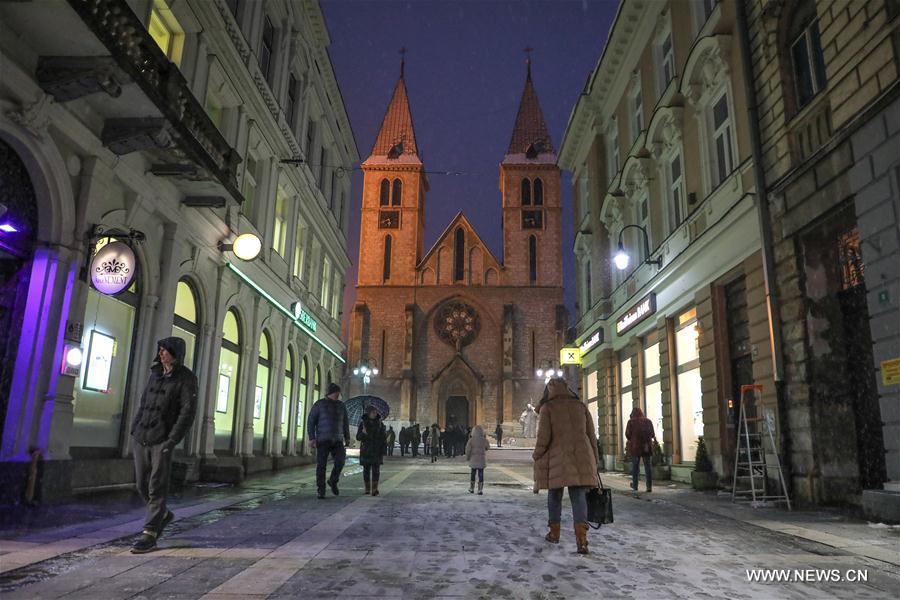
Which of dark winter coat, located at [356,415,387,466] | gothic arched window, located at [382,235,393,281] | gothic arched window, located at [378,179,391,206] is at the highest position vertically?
gothic arched window, located at [378,179,391,206]

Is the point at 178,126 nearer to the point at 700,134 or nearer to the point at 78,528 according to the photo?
the point at 78,528

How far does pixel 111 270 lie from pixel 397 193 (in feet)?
152

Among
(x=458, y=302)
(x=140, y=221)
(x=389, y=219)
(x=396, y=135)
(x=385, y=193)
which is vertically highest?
(x=396, y=135)

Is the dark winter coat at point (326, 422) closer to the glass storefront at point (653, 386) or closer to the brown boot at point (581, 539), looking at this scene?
the brown boot at point (581, 539)

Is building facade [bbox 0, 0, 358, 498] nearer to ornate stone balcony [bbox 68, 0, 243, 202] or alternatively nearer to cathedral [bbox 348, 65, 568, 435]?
ornate stone balcony [bbox 68, 0, 243, 202]

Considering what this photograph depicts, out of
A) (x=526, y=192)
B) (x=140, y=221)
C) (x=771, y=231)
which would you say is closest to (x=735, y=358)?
(x=771, y=231)

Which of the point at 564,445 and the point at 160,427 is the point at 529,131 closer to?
the point at 564,445

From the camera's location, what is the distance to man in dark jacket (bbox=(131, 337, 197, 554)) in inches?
219

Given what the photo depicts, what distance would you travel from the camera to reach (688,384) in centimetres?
1509

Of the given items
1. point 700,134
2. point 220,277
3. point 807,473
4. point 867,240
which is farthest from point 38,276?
point 700,134

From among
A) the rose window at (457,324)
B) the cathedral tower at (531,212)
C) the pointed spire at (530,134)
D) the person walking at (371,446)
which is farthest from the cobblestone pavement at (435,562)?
the pointed spire at (530,134)

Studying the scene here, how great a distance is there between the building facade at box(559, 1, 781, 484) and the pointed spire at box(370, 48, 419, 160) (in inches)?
1321

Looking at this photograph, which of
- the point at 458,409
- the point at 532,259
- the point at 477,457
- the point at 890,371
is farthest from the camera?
the point at 532,259

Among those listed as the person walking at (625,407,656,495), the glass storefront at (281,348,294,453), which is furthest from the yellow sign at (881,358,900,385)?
the glass storefront at (281,348,294,453)
